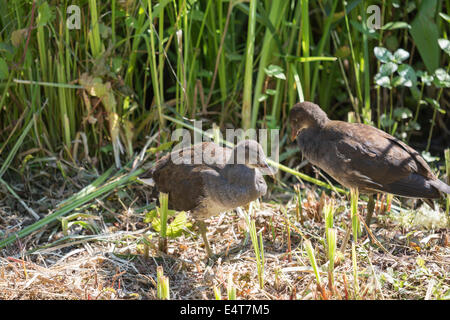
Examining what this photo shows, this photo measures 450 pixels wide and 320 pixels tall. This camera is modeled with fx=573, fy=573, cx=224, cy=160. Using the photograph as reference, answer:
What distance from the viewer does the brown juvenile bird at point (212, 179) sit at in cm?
323

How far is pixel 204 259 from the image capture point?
334cm

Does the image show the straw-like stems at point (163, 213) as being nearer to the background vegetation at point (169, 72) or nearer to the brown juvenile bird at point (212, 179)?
the brown juvenile bird at point (212, 179)

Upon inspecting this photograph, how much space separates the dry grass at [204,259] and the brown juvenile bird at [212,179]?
0.26 m

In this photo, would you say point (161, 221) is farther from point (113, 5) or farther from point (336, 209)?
point (113, 5)

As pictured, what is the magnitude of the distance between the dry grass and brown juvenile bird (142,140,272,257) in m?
0.26

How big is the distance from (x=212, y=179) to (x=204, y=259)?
0.48 m

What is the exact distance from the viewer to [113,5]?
3656mm

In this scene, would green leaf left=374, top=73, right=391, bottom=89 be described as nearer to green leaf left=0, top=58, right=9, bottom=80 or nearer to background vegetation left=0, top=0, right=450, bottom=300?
background vegetation left=0, top=0, right=450, bottom=300

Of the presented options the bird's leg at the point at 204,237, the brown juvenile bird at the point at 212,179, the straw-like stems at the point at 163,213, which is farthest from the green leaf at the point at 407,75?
the straw-like stems at the point at 163,213

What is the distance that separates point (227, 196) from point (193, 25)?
5.03ft


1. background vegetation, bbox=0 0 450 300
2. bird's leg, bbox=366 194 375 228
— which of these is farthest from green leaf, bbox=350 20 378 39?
bird's leg, bbox=366 194 375 228

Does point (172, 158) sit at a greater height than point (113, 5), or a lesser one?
lesser

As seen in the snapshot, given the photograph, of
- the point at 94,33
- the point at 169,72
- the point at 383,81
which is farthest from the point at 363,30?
the point at 94,33

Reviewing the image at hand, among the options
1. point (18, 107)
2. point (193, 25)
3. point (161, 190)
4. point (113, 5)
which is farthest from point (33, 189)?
point (193, 25)
